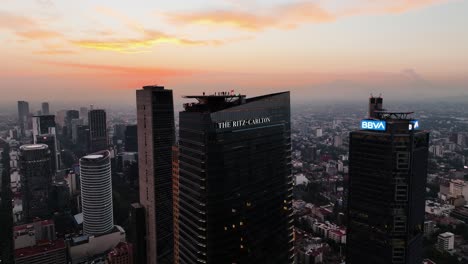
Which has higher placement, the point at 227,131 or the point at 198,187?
the point at 227,131

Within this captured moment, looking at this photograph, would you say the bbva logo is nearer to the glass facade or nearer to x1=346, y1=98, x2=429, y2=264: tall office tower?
x1=346, y1=98, x2=429, y2=264: tall office tower

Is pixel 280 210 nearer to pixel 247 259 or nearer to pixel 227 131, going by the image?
pixel 247 259

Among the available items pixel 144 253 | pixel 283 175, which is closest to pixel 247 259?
pixel 283 175

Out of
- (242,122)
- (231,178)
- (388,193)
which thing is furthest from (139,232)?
(388,193)

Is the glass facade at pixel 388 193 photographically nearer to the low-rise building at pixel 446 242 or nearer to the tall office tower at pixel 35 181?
the low-rise building at pixel 446 242

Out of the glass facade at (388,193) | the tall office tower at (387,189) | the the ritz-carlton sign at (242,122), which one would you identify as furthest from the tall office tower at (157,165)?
the glass facade at (388,193)

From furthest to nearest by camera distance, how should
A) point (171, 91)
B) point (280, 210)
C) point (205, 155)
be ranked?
point (171, 91) → point (280, 210) → point (205, 155)

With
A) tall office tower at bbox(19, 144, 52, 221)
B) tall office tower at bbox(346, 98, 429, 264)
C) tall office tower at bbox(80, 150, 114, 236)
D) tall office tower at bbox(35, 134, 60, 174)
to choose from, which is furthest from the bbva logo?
tall office tower at bbox(35, 134, 60, 174)

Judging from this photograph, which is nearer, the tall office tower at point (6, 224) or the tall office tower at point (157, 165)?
the tall office tower at point (157, 165)
